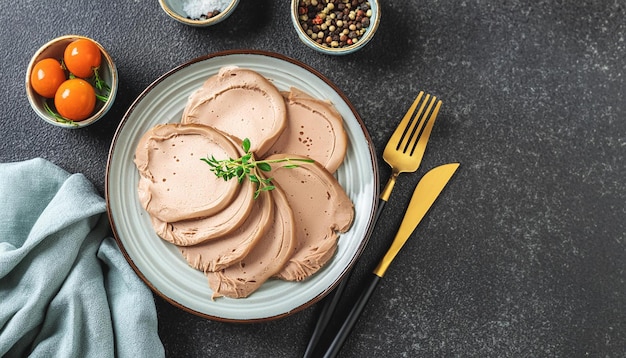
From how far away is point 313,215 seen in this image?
5.46ft

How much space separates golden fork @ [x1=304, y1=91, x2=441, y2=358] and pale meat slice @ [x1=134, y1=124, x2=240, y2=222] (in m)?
0.50

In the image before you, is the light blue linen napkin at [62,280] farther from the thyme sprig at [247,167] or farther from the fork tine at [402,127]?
the fork tine at [402,127]

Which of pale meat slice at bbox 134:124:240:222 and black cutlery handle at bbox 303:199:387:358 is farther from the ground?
pale meat slice at bbox 134:124:240:222

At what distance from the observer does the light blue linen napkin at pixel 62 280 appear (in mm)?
1650

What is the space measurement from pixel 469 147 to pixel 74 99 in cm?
128

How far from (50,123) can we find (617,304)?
1.98m

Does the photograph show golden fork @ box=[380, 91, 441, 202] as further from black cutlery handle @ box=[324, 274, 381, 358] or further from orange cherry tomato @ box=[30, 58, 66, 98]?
orange cherry tomato @ box=[30, 58, 66, 98]

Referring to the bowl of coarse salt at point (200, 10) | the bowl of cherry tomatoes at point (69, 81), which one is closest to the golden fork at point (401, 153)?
the bowl of coarse salt at point (200, 10)

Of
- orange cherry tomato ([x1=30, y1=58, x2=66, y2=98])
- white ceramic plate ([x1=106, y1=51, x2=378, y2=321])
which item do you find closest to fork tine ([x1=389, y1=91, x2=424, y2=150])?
white ceramic plate ([x1=106, y1=51, x2=378, y2=321])

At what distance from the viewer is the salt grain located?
1785 mm

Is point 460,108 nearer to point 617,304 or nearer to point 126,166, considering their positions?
point 617,304

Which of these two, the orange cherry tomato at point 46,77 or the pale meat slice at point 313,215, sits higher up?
the orange cherry tomato at point 46,77

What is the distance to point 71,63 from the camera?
1684mm

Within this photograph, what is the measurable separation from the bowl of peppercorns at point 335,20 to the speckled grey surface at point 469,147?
0.08 m
